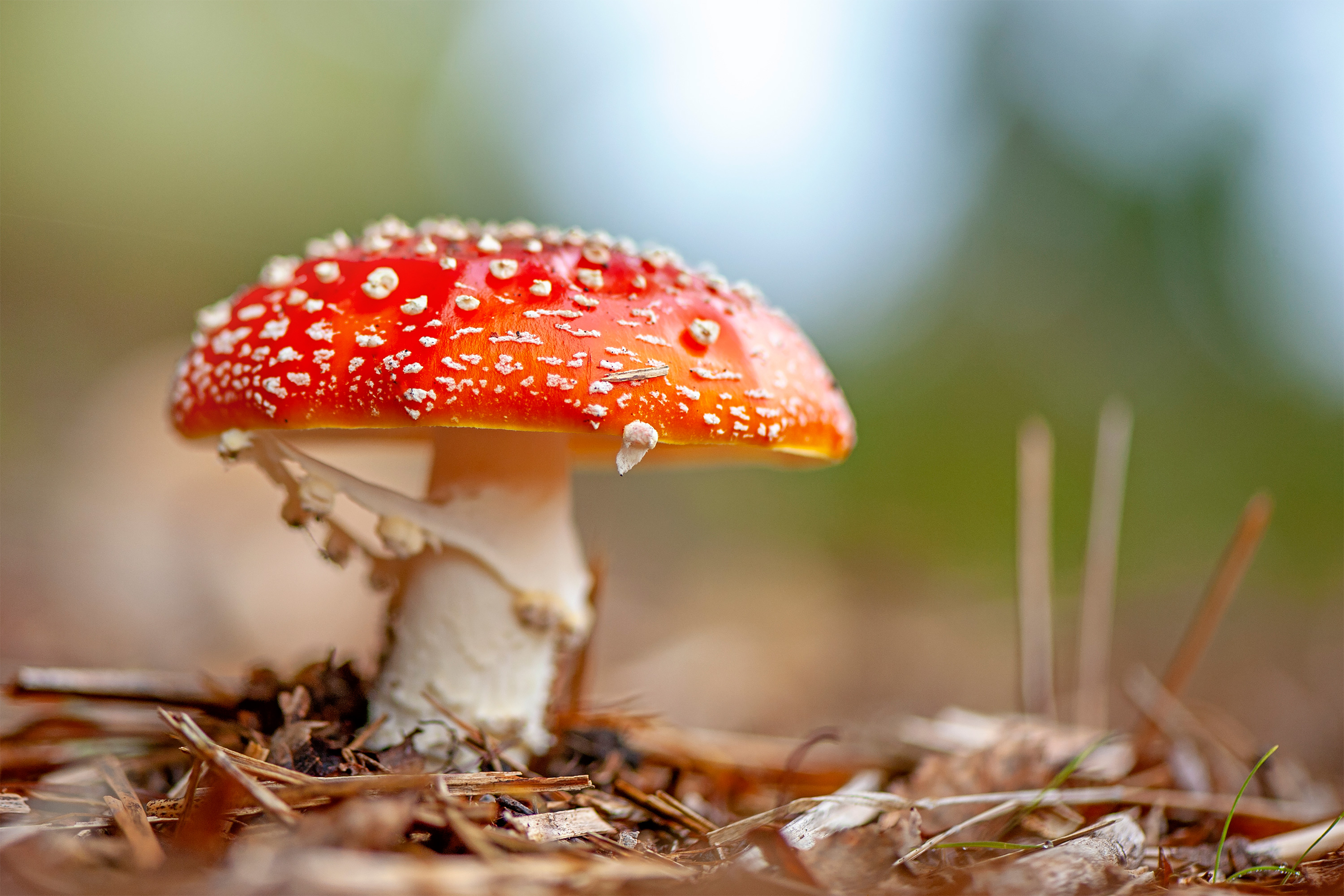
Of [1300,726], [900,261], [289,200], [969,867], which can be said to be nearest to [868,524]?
[900,261]

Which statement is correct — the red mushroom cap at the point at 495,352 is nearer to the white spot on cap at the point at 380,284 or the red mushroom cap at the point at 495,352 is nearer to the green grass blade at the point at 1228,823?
the white spot on cap at the point at 380,284

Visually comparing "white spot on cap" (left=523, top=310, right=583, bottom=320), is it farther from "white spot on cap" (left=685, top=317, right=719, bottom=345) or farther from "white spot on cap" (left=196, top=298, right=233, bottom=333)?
"white spot on cap" (left=196, top=298, right=233, bottom=333)

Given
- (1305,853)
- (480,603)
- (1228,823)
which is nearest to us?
(1228,823)

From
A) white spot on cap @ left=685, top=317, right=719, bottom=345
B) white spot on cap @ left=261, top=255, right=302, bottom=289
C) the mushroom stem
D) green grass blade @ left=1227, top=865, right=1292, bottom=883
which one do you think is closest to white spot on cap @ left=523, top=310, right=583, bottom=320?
white spot on cap @ left=685, top=317, right=719, bottom=345

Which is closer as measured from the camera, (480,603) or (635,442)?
(635,442)

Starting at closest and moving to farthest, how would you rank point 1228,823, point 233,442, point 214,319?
1. point 1228,823
2. point 233,442
3. point 214,319

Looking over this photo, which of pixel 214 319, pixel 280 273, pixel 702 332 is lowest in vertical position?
pixel 702 332

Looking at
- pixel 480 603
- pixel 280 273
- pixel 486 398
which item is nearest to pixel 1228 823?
pixel 486 398

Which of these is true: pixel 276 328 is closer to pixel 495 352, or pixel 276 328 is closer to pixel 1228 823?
pixel 495 352

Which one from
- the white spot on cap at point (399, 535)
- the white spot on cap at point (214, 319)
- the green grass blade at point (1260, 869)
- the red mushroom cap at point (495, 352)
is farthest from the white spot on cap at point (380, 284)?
the green grass blade at point (1260, 869)
